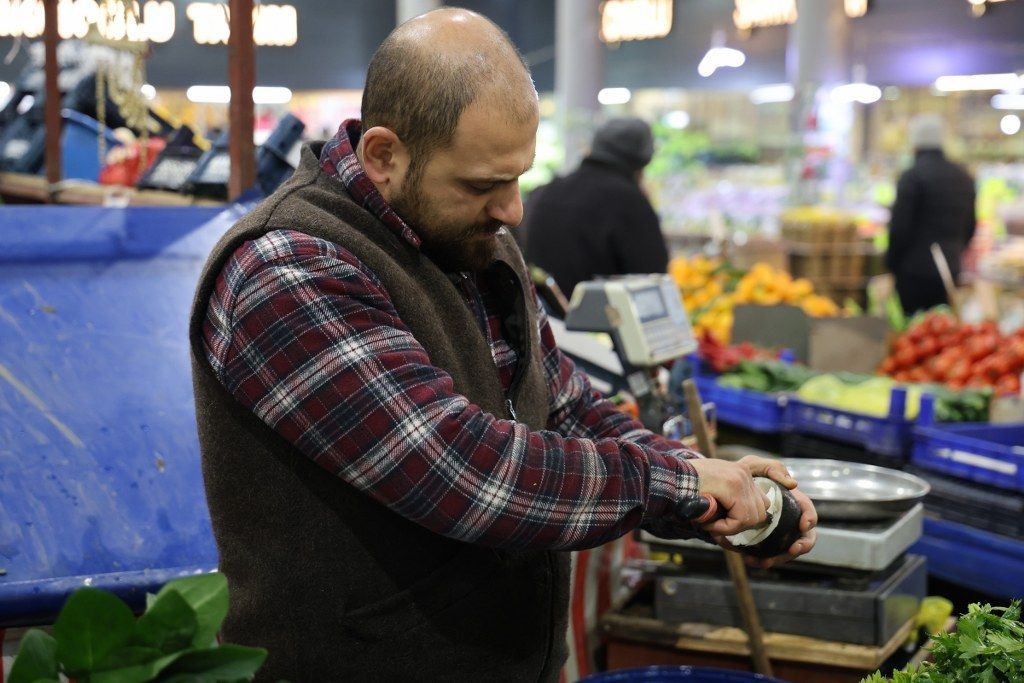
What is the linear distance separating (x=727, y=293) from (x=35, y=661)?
5.94 m

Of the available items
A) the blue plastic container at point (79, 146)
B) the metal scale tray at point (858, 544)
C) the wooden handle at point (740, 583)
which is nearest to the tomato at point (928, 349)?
the metal scale tray at point (858, 544)

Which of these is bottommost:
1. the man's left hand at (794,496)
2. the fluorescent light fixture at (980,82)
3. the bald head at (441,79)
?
the man's left hand at (794,496)

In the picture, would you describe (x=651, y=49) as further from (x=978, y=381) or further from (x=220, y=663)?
(x=220, y=663)

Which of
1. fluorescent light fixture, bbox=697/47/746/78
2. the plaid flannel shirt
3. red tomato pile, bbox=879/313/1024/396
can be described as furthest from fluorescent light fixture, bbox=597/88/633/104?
the plaid flannel shirt

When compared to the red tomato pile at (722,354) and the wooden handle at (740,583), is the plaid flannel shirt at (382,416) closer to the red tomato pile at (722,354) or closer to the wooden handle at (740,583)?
the wooden handle at (740,583)

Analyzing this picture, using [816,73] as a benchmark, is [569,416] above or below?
below

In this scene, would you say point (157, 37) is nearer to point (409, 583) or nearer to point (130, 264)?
point (130, 264)

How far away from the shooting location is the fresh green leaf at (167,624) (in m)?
1.09

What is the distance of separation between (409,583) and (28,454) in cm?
90

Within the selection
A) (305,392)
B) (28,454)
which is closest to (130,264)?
(28,454)

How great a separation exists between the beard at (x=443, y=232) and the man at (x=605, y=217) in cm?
332

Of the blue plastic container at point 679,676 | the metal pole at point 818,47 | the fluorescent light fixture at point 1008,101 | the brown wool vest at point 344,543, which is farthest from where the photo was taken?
the fluorescent light fixture at point 1008,101

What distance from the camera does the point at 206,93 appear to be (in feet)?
56.5

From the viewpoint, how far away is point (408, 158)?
4.99ft
